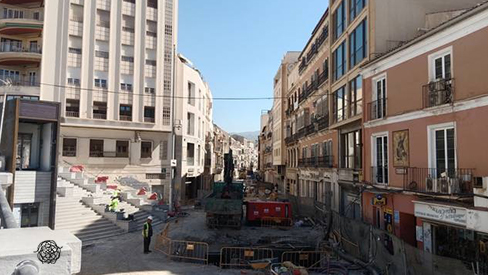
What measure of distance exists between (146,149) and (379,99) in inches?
939

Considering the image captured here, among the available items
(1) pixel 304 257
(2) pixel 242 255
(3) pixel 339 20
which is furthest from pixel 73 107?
(1) pixel 304 257

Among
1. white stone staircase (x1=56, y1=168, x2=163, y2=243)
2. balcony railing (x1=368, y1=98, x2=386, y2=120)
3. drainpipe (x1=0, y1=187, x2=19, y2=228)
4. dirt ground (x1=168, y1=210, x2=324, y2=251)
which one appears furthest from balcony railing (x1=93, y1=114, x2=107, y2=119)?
drainpipe (x1=0, y1=187, x2=19, y2=228)

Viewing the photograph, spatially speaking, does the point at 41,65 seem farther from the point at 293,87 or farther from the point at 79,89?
the point at 293,87

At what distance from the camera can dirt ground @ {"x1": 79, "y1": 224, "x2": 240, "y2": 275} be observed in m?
14.1

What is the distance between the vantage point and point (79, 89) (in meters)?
32.8

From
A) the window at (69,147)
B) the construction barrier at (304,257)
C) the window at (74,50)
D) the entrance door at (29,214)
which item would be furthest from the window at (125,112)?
the construction barrier at (304,257)

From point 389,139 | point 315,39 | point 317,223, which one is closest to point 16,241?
point 389,139

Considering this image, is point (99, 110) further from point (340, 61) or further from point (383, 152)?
point (383, 152)

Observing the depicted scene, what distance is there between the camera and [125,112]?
34250mm

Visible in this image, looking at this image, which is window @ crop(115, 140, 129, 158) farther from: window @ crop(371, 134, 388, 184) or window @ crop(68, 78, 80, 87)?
window @ crop(371, 134, 388, 184)

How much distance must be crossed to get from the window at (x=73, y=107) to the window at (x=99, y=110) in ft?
4.70

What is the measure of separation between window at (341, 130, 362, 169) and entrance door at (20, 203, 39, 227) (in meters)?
18.1

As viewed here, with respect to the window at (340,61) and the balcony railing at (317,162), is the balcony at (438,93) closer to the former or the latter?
the window at (340,61)

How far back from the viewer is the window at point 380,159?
17.8m
